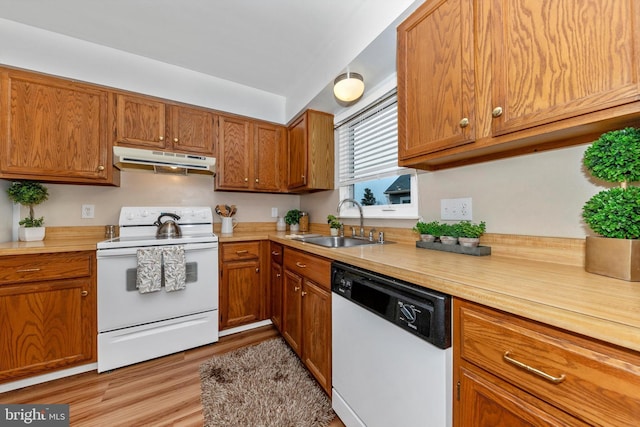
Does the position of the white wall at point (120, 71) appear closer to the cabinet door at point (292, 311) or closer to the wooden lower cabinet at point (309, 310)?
the wooden lower cabinet at point (309, 310)

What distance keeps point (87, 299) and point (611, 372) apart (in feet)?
8.45

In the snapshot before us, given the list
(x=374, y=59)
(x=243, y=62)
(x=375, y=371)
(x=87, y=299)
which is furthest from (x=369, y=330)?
(x=243, y=62)

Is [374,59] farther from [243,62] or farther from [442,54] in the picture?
[243,62]

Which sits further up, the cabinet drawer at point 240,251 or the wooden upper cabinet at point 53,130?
the wooden upper cabinet at point 53,130

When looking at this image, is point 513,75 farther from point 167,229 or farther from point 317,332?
point 167,229

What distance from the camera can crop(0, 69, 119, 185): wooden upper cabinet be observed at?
69.6 inches

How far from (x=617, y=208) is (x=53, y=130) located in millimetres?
3237

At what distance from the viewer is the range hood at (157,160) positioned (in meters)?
1.99

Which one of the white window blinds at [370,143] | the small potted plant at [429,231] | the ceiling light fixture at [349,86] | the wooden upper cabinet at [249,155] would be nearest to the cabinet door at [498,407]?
the small potted plant at [429,231]

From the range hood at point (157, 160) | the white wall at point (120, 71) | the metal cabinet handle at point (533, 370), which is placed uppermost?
the white wall at point (120, 71)

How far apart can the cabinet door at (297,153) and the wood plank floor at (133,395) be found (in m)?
1.79

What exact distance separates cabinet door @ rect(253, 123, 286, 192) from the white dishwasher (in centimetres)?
172

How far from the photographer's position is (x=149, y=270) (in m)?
1.85

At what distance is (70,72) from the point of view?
200 centimetres
